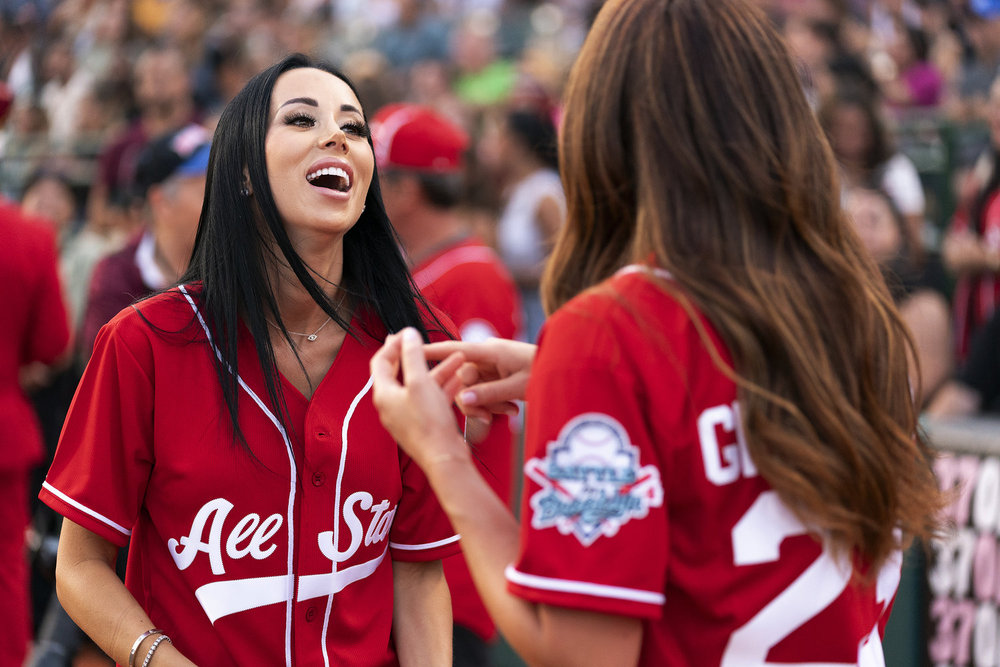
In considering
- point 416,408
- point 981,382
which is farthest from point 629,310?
point 981,382

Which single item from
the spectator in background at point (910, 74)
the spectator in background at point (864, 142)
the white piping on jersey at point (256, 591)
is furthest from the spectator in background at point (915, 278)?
the white piping on jersey at point (256, 591)

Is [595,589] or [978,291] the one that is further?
[978,291]

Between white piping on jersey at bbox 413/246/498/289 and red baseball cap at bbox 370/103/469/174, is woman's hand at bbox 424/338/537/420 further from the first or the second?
red baseball cap at bbox 370/103/469/174

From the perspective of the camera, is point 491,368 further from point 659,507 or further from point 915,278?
point 915,278

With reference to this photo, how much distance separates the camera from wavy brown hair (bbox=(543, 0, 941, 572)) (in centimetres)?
176

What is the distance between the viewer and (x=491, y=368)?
2.21 metres

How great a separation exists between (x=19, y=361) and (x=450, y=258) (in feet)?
6.14

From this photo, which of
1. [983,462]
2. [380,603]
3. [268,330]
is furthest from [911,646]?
[268,330]

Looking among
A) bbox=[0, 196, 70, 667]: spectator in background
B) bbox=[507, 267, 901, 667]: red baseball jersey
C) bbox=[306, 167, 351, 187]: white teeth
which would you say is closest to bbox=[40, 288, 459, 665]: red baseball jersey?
bbox=[306, 167, 351, 187]: white teeth

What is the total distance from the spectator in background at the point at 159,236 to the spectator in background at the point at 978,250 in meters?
3.75

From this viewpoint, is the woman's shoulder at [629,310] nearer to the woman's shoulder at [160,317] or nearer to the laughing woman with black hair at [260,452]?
the laughing woman with black hair at [260,452]

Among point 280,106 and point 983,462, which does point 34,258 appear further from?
point 983,462

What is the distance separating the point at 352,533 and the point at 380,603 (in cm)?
19

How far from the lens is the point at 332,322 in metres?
2.70
